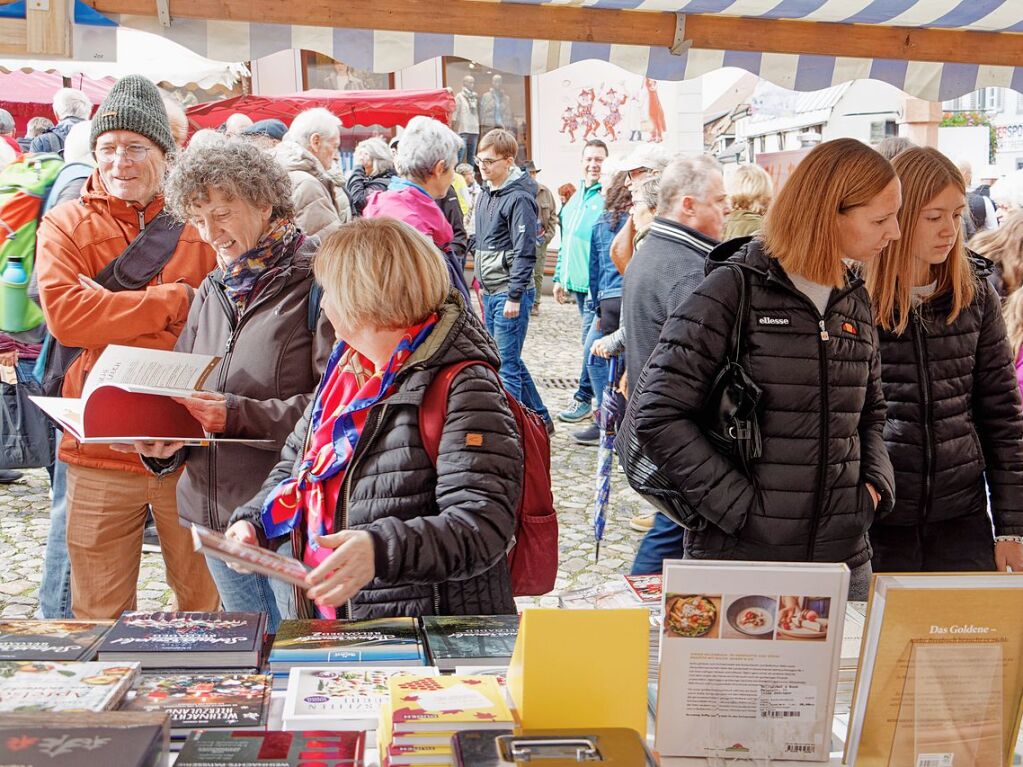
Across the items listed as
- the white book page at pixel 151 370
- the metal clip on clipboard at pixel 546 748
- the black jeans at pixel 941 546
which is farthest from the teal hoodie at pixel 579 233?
the metal clip on clipboard at pixel 546 748

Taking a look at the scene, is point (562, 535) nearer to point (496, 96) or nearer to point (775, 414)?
point (775, 414)

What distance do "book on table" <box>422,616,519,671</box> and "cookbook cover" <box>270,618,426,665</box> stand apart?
3 cm

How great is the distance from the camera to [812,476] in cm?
236

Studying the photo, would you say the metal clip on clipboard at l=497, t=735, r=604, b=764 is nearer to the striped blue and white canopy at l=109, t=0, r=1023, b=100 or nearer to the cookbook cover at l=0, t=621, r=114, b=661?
the cookbook cover at l=0, t=621, r=114, b=661

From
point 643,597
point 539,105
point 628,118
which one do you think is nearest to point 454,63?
point 539,105

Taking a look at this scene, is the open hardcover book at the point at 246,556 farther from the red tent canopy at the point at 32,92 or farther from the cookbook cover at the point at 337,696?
the red tent canopy at the point at 32,92

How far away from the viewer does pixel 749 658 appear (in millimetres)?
1474

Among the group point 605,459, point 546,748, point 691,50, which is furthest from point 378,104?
point 546,748

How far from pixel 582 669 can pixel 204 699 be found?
24.4 inches

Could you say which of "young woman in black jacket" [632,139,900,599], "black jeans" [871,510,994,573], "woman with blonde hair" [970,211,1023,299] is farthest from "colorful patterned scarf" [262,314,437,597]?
"woman with blonde hair" [970,211,1023,299]

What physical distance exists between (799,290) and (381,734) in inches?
57.2

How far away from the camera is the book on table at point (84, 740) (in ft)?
3.78

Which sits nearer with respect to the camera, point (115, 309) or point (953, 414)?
point (953, 414)

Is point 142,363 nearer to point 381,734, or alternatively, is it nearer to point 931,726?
point 381,734
